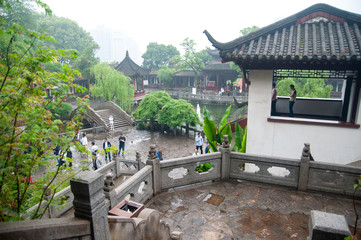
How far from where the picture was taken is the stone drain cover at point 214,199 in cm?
600

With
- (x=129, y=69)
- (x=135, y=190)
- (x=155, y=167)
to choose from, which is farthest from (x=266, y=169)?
(x=129, y=69)

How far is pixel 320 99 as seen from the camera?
10.8 meters

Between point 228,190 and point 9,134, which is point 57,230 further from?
point 228,190

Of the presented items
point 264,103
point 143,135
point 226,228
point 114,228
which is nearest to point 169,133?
point 143,135

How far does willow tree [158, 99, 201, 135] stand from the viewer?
21.5 m

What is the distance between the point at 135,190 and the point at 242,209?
2507 millimetres

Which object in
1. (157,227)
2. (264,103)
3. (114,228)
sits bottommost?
(157,227)

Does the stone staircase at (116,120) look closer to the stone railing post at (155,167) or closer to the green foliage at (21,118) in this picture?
the stone railing post at (155,167)

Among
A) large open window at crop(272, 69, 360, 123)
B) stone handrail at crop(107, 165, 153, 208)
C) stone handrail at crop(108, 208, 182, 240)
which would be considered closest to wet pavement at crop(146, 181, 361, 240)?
stone handrail at crop(107, 165, 153, 208)

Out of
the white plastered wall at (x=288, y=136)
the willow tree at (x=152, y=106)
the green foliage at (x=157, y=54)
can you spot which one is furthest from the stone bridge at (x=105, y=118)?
the green foliage at (x=157, y=54)

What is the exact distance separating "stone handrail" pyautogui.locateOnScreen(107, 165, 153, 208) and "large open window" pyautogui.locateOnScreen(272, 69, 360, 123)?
5.24 meters

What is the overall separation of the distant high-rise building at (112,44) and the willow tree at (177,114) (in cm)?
13374

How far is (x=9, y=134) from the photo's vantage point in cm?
255

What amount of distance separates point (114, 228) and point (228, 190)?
4.08m
